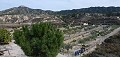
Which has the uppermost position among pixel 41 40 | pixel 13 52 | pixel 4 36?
pixel 41 40

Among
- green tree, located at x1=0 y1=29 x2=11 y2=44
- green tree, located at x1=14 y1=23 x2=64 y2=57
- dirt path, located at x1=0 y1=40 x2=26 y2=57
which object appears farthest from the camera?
green tree, located at x1=0 y1=29 x2=11 y2=44

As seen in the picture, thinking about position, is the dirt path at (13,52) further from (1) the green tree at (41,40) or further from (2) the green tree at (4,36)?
(1) the green tree at (41,40)

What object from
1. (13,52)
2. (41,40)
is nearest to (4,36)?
(13,52)

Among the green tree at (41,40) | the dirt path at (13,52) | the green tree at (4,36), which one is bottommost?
the dirt path at (13,52)

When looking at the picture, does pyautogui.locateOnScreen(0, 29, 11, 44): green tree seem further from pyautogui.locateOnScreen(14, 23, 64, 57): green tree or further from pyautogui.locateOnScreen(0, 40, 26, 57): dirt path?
pyautogui.locateOnScreen(14, 23, 64, 57): green tree

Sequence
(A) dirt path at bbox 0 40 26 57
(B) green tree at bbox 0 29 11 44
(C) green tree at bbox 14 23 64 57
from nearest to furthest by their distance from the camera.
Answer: (C) green tree at bbox 14 23 64 57 → (A) dirt path at bbox 0 40 26 57 → (B) green tree at bbox 0 29 11 44

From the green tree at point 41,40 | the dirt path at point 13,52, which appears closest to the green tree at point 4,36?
the dirt path at point 13,52

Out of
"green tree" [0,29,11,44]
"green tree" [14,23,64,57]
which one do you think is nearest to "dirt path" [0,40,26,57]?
"green tree" [0,29,11,44]

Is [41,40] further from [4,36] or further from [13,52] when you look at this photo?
[4,36]

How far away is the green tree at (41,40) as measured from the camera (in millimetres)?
36188

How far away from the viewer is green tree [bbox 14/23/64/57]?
119 ft

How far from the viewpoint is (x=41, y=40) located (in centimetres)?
3681

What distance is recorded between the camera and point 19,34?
132 feet

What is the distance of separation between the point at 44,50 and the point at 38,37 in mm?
2785
